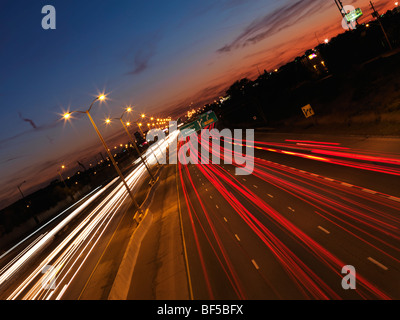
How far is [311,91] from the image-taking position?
73688 mm

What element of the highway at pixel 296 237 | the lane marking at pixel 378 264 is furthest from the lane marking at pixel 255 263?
the lane marking at pixel 378 264

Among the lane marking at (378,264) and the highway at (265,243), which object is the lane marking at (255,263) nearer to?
the highway at (265,243)

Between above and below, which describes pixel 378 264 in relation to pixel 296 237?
below

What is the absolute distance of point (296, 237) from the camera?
48.0 feet

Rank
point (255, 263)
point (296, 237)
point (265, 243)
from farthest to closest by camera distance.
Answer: point (265, 243) → point (296, 237) → point (255, 263)

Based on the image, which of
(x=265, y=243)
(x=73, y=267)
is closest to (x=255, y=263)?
(x=265, y=243)

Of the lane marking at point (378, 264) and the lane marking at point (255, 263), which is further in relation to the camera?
the lane marking at point (255, 263)

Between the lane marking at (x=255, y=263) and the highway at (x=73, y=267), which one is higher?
the highway at (x=73, y=267)

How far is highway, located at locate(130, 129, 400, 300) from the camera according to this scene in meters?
11.0

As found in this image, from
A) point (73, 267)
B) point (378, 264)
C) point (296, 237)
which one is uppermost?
point (73, 267)

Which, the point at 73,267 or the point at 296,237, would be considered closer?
the point at 296,237

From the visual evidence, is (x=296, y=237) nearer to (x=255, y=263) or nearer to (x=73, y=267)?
(x=255, y=263)

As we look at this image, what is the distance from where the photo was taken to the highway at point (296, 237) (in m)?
11.0
